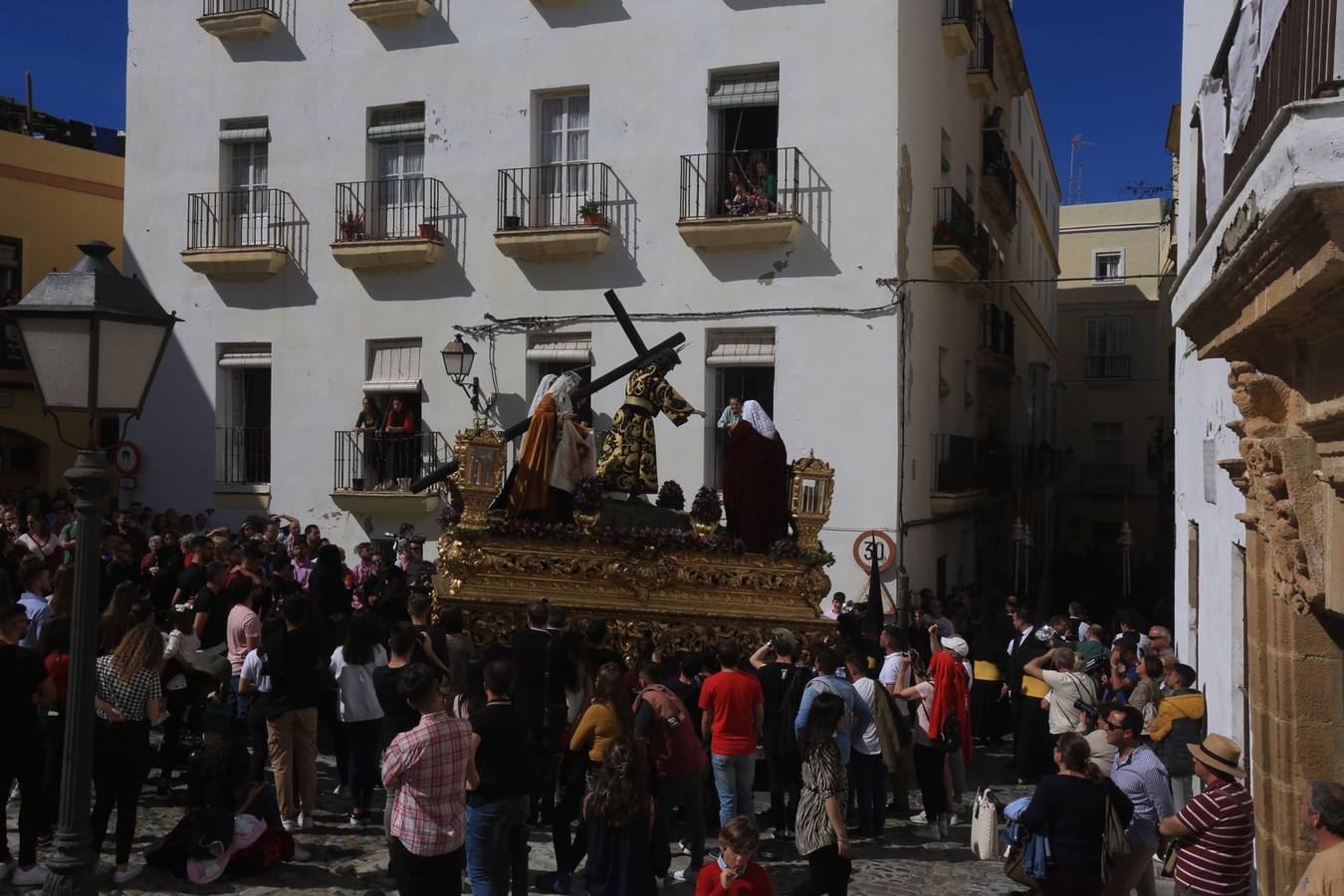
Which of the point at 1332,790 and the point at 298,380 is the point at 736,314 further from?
the point at 1332,790

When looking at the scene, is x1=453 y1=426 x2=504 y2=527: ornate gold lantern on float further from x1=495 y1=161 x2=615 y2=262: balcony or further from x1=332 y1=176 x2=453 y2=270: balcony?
Answer: x1=332 y1=176 x2=453 y2=270: balcony

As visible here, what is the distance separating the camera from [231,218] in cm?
1909

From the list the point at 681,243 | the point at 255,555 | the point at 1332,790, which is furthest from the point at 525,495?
the point at 1332,790

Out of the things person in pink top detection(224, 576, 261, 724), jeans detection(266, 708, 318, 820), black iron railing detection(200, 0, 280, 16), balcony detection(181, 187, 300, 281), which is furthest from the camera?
black iron railing detection(200, 0, 280, 16)

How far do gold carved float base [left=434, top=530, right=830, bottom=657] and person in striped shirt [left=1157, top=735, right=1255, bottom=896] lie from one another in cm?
585

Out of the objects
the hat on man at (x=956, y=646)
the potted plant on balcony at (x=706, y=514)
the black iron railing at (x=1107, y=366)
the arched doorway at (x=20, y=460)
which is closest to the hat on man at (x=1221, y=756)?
the hat on man at (x=956, y=646)

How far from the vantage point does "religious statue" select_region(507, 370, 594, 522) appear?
41.8 feet

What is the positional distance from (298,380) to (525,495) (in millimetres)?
7162

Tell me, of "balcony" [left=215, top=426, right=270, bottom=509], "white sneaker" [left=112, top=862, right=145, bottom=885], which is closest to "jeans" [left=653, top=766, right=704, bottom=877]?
"white sneaker" [left=112, top=862, right=145, bottom=885]

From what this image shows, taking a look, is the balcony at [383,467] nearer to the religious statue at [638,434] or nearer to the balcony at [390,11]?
the religious statue at [638,434]

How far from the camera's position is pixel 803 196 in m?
15.9

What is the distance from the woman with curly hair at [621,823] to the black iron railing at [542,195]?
38.4 ft

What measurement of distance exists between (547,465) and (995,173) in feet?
41.1

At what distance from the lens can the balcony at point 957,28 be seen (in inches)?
703
